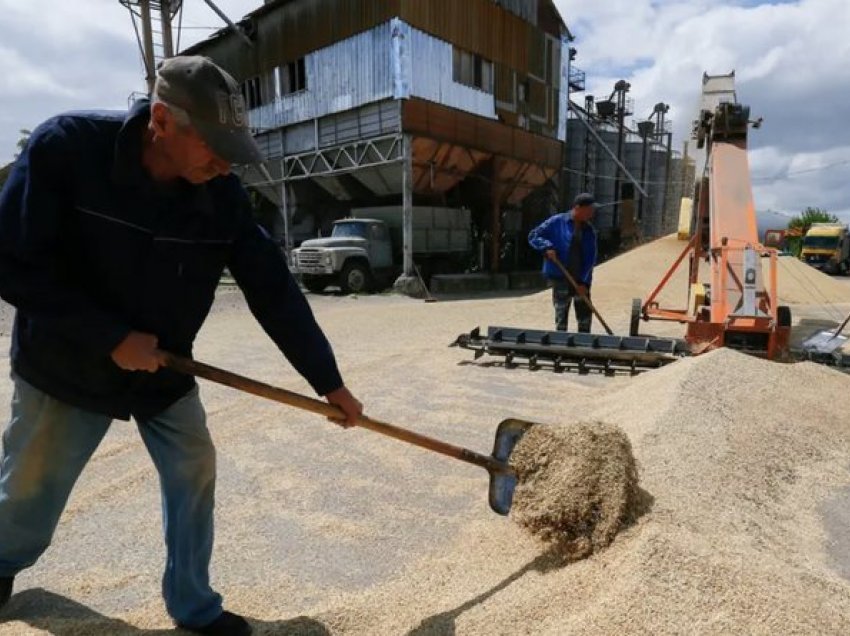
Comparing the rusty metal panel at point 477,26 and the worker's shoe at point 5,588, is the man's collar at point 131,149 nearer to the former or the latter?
the worker's shoe at point 5,588

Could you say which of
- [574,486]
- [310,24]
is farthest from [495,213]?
[574,486]

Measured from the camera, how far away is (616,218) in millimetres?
26562

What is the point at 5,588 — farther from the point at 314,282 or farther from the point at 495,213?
the point at 495,213

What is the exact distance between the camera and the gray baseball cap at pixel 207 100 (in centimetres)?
162

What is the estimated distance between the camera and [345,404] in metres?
2.11

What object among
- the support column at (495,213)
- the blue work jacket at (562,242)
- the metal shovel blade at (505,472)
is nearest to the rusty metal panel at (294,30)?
the support column at (495,213)

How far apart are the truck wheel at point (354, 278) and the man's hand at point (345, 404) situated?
40.1 feet

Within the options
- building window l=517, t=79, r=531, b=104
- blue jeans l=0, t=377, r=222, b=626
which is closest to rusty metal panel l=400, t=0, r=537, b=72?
building window l=517, t=79, r=531, b=104

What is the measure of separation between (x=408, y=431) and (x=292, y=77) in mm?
18456

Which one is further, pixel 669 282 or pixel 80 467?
pixel 669 282

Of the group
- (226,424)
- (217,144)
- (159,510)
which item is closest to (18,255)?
(217,144)

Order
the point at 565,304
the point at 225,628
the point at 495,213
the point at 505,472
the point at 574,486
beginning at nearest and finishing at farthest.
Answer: the point at 225,628
the point at 574,486
the point at 505,472
the point at 565,304
the point at 495,213

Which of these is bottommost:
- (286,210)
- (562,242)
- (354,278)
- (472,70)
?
(354,278)

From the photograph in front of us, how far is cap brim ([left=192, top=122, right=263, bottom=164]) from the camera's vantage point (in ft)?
5.36
